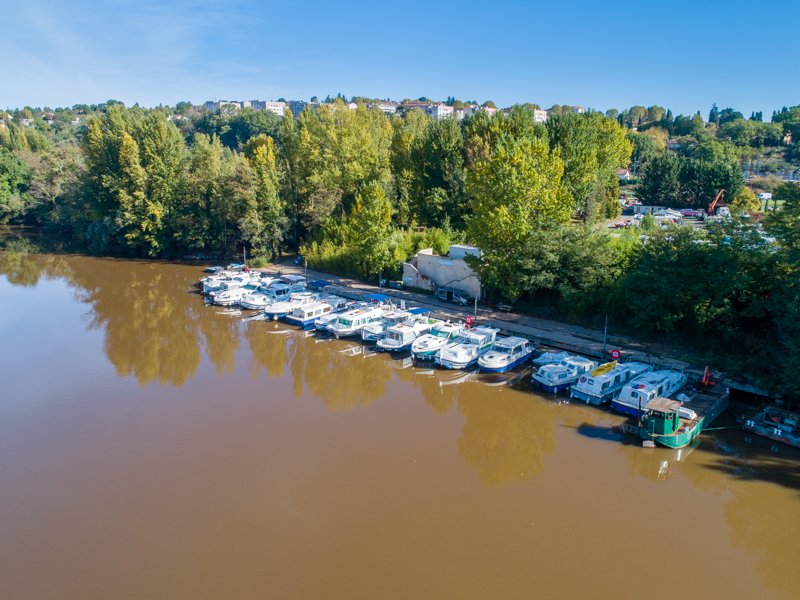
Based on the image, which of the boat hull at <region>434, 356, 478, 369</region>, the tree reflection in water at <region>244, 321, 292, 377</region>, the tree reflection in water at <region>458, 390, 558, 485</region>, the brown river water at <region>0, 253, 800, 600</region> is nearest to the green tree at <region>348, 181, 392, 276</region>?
the tree reflection in water at <region>244, 321, 292, 377</region>

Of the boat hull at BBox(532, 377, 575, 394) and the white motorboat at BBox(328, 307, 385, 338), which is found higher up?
the white motorboat at BBox(328, 307, 385, 338)

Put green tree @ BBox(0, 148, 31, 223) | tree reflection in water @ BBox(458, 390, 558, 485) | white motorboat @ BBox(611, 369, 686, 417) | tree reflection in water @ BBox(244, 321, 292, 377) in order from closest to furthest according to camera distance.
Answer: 1. tree reflection in water @ BBox(458, 390, 558, 485)
2. white motorboat @ BBox(611, 369, 686, 417)
3. tree reflection in water @ BBox(244, 321, 292, 377)
4. green tree @ BBox(0, 148, 31, 223)

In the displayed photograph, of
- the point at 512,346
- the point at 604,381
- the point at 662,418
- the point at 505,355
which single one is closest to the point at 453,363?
the point at 505,355

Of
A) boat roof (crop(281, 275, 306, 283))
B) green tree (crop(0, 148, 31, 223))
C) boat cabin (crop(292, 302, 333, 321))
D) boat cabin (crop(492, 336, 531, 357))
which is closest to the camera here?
boat cabin (crop(492, 336, 531, 357))

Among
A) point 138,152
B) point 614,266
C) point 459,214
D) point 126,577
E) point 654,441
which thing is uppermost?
point 138,152

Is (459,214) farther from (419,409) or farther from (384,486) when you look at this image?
(384,486)

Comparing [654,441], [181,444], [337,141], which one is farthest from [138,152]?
[654,441]


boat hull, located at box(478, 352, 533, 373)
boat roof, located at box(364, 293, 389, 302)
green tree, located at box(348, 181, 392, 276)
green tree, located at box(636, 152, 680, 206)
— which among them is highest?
green tree, located at box(636, 152, 680, 206)

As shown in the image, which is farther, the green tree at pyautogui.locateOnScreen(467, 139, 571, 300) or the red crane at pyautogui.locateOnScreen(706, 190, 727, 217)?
the red crane at pyautogui.locateOnScreen(706, 190, 727, 217)

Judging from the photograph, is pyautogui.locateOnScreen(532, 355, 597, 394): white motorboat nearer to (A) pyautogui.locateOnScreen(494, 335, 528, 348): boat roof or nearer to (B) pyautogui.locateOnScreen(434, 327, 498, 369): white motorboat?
(A) pyautogui.locateOnScreen(494, 335, 528, 348): boat roof
